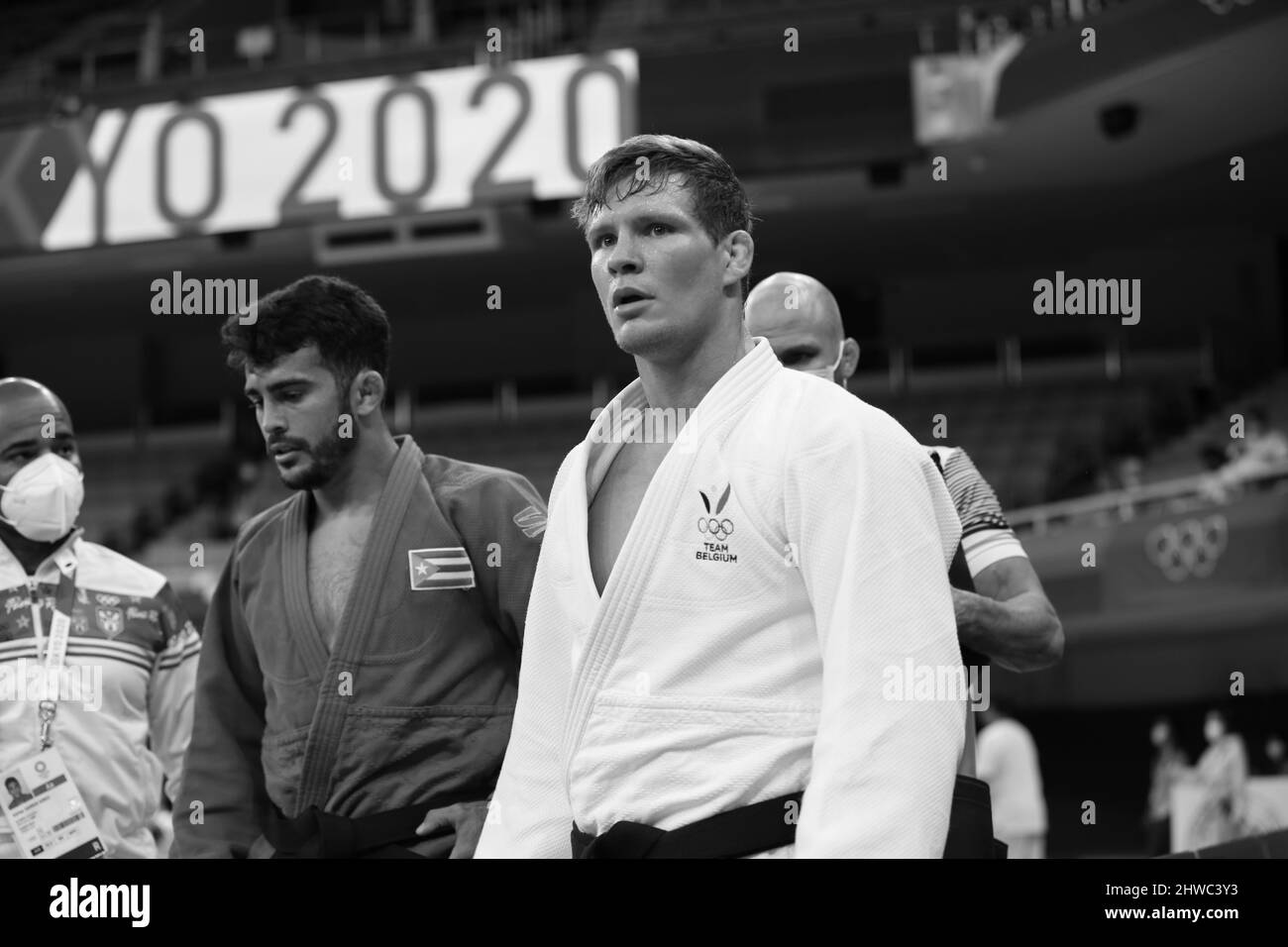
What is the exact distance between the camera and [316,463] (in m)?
2.83

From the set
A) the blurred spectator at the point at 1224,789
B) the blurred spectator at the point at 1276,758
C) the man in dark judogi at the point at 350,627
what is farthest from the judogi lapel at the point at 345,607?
the blurred spectator at the point at 1276,758

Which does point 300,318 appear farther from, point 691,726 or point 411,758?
point 691,726

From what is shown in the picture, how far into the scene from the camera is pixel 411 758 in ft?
8.70

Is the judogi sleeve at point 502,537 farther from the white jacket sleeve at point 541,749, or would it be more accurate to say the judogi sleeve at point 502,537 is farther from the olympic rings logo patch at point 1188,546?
the olympic rings logo patch at point 1188,546

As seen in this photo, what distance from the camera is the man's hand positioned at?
2.55 metres

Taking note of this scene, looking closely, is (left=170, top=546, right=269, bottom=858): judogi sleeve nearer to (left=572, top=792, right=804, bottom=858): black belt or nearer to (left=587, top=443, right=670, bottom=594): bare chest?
(left=587, top=443, right=670, bottom=594): bare chest

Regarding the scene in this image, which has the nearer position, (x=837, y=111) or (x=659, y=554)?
(x=659, y=554)

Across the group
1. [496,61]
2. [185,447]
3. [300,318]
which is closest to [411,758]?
[300,318]

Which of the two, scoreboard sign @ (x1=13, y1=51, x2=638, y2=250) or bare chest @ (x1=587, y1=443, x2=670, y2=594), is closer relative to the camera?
bare chest @ (x1=587, y1=443, x2=670, y2=594)

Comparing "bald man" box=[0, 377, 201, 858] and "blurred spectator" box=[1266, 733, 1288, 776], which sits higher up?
"bald man" box=[0, 377, 201, 858]

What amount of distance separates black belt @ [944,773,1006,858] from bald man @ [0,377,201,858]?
1.86m

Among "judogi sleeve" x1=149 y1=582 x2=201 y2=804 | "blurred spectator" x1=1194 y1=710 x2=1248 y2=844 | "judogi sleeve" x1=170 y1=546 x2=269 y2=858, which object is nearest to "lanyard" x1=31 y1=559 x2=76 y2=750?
"judogi sleeve" x1=149 y1=582 x2=201 y2=804

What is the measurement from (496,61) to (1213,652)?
22.4ft

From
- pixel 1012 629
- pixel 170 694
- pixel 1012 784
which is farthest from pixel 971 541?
pixel 1012 784
